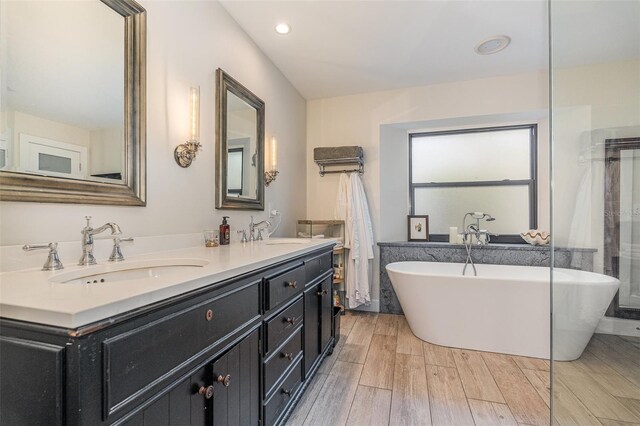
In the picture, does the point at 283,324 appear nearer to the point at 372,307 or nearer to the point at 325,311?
the point at 325,311

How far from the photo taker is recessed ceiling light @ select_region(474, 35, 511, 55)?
2283 mm

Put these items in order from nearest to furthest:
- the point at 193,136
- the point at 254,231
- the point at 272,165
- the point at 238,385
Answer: the point at 238,385, the point at 193,136, the point at 254,231, the point at 272,165

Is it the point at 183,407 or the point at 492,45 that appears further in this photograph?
the point at 492,45

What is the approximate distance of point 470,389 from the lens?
5.90 ft

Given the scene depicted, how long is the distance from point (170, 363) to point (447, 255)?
294 centimetres

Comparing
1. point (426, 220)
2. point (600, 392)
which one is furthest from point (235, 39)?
point (600, 392)

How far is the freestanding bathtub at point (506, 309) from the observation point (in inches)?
75.4

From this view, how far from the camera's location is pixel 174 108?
5.02 feet

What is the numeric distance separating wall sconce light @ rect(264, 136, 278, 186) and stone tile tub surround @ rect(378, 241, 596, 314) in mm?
1482

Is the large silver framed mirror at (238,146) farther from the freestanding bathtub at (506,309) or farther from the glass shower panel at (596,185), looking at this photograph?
the glass shower panel at (596,185)

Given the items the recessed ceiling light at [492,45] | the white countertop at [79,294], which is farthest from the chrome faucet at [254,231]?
the recessed ceiling light at [492,45]

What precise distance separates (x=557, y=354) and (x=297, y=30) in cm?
285

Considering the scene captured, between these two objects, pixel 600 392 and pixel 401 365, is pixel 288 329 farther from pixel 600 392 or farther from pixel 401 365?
pixel 600 392

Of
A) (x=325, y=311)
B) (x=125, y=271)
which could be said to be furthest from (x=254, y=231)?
(x=125, y=271)
